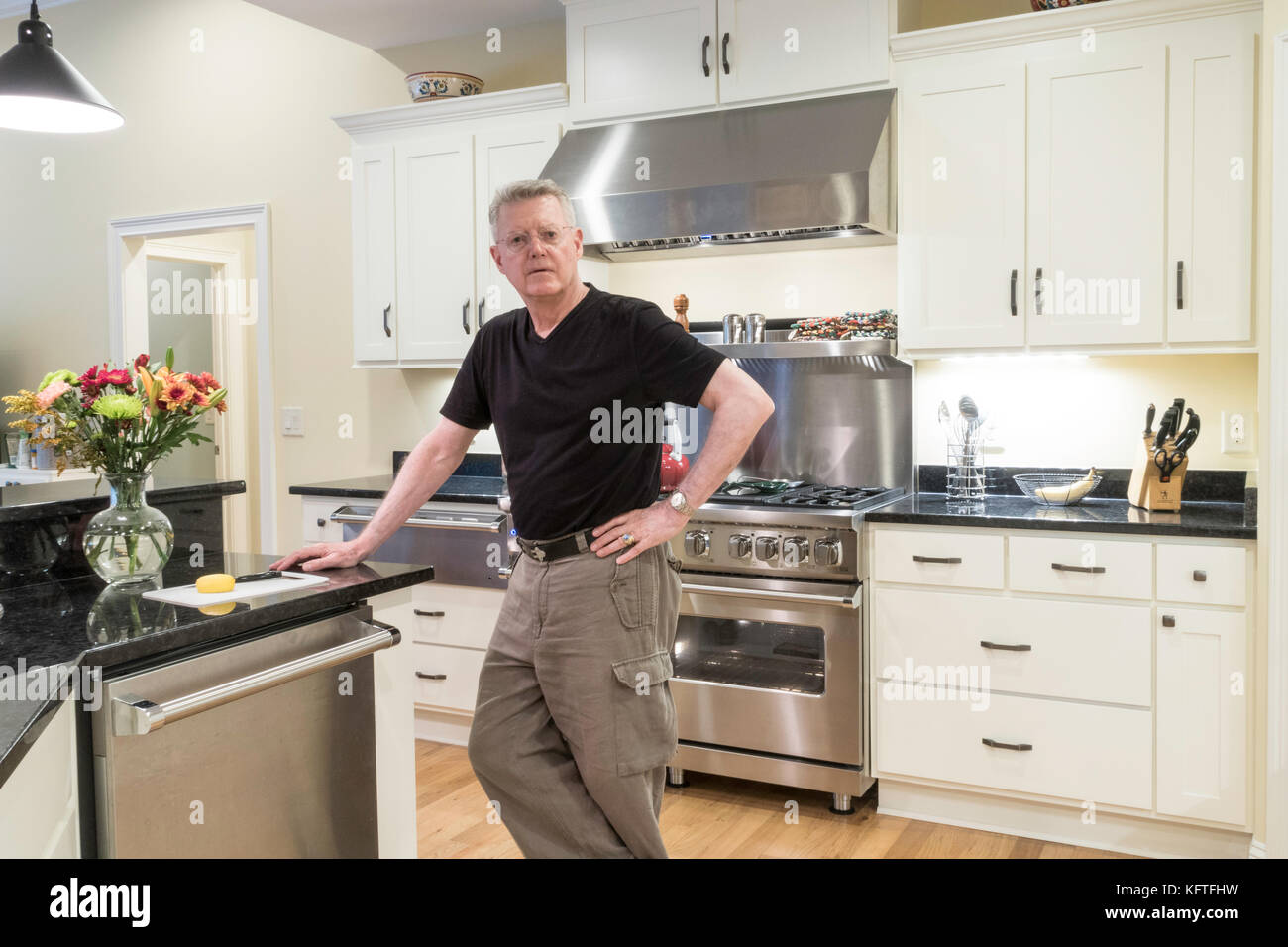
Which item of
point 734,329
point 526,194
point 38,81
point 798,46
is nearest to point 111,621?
point 526,194

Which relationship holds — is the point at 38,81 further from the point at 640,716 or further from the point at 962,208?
the point at 962,208

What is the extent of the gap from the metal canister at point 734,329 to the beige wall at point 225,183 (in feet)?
4.81

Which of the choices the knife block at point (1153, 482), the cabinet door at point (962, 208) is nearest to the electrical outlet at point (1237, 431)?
the knife block at point (1153, 482)

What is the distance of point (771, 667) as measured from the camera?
10.8 feet

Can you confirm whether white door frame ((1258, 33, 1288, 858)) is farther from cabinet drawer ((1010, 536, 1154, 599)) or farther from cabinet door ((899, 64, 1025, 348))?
cabinet door ((899, 64, 1025, 348))

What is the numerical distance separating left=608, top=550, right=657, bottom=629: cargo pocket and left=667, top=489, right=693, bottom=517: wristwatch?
102 millimetres

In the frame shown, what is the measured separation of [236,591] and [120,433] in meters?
0.36

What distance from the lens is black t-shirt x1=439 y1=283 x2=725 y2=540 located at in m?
2.01

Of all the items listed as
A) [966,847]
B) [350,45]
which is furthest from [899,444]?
[350,45]

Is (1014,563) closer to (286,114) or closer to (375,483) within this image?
(375,483)

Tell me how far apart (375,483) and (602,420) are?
2.38 metres

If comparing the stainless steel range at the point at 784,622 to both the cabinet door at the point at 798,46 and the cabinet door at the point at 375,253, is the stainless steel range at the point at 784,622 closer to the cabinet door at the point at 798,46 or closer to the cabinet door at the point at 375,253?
the cabinet door at the point at 798,46

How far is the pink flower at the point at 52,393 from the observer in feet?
6.12

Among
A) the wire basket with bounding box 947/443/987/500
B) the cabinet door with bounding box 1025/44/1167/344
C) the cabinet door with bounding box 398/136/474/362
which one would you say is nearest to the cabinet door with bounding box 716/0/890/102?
the cabinet door with bounding box 1025/44/1167/344
